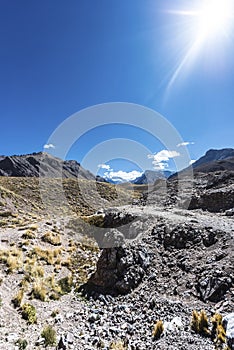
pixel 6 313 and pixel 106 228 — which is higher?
pixel 106 228

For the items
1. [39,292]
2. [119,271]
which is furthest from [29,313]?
[119,271]

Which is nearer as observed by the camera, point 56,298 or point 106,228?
point 56,298

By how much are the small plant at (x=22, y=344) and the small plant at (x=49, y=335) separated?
0.64 meters

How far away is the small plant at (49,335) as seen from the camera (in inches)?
288

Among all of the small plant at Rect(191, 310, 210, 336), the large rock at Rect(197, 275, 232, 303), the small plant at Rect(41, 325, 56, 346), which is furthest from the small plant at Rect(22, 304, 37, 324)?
the large rock at Rect(197, 275, 232, 303)

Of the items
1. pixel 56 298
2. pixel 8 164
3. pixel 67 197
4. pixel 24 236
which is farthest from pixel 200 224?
pixel 8 164

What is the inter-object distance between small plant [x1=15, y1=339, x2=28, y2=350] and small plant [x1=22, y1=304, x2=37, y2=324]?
4.89 ft

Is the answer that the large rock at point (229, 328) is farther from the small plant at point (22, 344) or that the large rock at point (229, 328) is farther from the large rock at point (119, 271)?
the small plant at point (22, 344)

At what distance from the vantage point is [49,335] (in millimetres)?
7516

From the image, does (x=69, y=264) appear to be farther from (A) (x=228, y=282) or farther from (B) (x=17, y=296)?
(A) (x=228, y=282)

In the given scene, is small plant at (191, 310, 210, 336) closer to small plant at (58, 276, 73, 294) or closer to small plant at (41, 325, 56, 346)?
small plant at (41, 325, 56, 346)

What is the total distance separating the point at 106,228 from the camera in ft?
72.7

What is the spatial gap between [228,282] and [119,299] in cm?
496

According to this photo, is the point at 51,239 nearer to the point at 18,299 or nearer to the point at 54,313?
the point at 18,299
